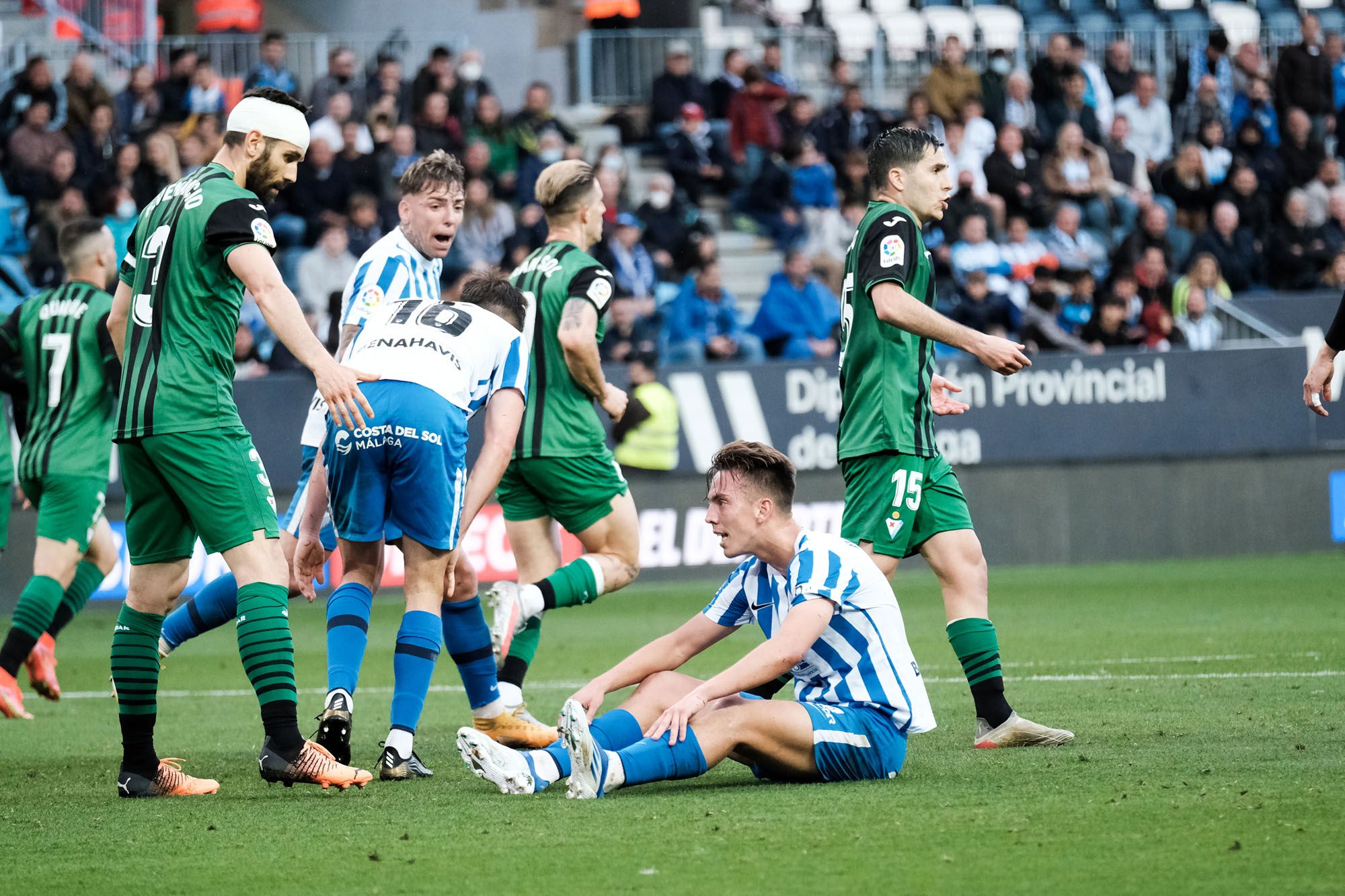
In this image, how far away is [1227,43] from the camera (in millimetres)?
22562

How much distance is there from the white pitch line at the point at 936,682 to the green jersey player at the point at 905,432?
210 centimetres

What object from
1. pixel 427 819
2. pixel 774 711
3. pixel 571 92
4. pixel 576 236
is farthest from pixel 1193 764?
pixel 571 92

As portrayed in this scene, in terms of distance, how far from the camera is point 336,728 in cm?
550

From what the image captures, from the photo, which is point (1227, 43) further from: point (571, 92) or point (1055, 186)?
point (571, 92)

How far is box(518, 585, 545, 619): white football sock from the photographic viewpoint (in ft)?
22.7

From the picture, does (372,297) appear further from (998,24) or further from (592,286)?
(998,24)

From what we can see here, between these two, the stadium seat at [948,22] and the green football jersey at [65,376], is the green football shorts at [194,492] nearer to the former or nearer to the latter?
the green football jersey at [65,376]

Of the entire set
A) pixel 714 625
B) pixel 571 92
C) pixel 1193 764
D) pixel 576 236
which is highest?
pixel 571 92

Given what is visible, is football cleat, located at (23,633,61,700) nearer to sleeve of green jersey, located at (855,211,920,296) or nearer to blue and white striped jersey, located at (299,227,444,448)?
blue and white striped jersey, located at (299,227,444,448)

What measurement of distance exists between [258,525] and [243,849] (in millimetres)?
1183

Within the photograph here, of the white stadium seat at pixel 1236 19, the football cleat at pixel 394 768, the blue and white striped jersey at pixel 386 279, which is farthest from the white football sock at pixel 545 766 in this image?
the white stadium seat at pixel 1236 19

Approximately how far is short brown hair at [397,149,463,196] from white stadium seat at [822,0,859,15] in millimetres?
18495

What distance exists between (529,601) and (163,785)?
5.97 feet

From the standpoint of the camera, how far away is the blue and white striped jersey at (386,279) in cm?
635
